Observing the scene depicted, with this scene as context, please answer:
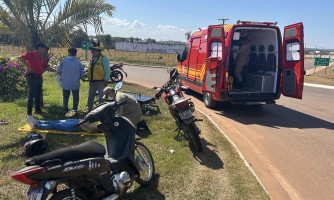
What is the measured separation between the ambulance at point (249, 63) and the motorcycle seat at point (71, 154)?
530 cm

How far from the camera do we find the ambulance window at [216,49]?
294 inches

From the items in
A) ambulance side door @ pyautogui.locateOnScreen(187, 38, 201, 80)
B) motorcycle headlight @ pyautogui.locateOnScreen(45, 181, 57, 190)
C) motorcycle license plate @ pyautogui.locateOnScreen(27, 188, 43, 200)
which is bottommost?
motorcycle license plate @ pyautogui.locateOnScreen(27, 188, 43, 200)

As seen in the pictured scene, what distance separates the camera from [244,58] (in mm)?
9273

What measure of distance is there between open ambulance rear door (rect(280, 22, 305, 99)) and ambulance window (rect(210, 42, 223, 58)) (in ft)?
6.56

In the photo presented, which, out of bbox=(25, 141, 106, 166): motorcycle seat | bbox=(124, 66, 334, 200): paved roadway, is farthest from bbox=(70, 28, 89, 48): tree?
bbox=(25, 141, 106, 166): motorcycle seat

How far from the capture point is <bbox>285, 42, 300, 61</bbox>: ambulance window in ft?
24.2

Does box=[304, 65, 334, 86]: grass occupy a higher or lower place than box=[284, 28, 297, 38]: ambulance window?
lower

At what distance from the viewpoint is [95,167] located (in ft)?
8.72

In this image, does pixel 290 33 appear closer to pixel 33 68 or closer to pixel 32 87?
pixel 33 68

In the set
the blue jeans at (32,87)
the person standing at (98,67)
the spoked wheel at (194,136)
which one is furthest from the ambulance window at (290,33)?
the blue jeans at (32,87)

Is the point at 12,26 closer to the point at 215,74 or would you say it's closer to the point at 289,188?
the point at 215,74

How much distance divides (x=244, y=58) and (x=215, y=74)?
2.28 metres

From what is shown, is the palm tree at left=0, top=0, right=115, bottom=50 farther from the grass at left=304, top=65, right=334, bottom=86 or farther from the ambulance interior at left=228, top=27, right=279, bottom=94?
the grass at left=304, top=65, right=334, bottom=86

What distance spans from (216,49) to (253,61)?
2461 millimetres
